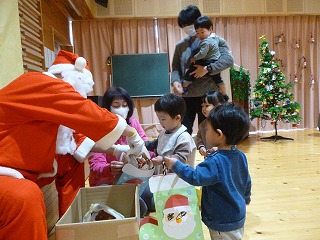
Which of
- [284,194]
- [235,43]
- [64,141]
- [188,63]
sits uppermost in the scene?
[235,43]

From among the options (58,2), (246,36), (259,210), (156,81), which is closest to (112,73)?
(156,81)

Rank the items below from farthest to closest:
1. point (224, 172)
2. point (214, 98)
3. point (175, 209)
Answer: point (214, 98), point (175, 209), point (224, 172)

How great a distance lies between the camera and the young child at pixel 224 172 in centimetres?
110

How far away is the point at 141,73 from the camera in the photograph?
17.8 feet

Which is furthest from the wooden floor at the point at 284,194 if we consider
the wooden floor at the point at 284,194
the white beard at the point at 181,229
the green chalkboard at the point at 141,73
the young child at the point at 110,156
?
the green chalkboard at the point at 141,73

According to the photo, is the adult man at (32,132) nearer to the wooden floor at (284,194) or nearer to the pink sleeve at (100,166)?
the pink sleeve at (100,166)

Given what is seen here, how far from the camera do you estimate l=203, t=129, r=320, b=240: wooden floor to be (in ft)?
5.26

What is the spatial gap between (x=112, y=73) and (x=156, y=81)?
83cm

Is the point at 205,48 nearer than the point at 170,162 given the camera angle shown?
No

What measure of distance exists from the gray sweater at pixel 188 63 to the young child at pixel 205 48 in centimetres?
4

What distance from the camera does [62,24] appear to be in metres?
4.55

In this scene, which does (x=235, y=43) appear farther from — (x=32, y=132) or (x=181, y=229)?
(x=32, y=132)

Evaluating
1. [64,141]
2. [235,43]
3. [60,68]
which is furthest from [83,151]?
[235,43]

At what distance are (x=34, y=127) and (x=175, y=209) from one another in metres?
0.65
